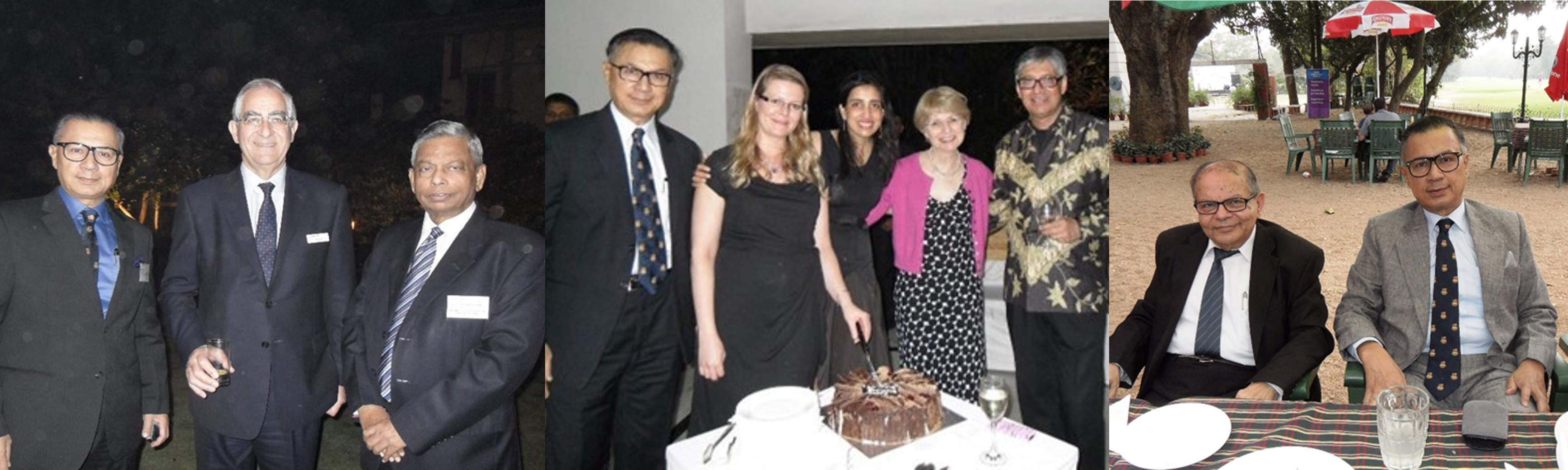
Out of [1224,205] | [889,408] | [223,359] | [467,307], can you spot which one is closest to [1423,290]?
[1224,205]

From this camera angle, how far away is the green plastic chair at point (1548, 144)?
195 centimetres

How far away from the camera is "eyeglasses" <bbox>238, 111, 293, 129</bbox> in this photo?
2.52m

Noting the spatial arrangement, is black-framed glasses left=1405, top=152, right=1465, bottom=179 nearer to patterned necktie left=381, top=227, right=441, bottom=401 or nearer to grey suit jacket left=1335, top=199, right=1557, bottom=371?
grey suit jacket left=1335, top=199, right=1557, bottom=371

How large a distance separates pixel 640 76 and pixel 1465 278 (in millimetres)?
1640

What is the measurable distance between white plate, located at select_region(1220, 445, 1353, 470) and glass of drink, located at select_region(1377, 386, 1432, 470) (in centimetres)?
8

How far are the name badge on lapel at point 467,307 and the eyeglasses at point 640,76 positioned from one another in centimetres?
81

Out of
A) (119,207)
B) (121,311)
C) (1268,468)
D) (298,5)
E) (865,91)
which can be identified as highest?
(298,5)

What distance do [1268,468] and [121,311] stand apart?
2468 millimetres

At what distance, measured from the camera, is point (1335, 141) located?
188 cm

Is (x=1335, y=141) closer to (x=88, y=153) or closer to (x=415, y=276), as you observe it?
(x=415, y=276)

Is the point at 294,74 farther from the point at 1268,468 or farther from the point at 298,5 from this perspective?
the point at 1268,468

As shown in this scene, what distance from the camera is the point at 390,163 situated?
2578 mm

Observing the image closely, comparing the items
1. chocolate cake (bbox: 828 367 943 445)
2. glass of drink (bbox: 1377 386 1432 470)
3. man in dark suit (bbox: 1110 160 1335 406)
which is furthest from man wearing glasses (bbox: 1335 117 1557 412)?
chocolate cake (bbox: 828 367 943 445)

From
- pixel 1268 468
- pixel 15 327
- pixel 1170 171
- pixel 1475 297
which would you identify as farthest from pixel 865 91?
pixel 15 327
